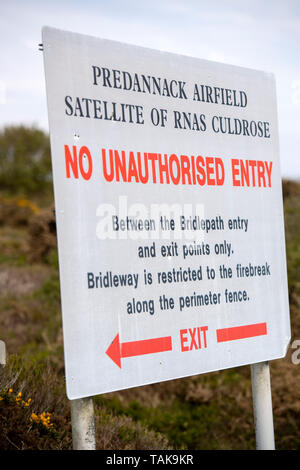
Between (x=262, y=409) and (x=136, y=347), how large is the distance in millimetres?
1284

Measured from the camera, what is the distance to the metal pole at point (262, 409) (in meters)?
3.75

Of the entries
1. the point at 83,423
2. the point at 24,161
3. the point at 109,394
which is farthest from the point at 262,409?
the point at 24,161

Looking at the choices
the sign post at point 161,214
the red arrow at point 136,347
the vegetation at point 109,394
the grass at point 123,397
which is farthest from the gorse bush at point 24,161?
the red arrow at point 136,347

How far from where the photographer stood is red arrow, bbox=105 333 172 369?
2934mm

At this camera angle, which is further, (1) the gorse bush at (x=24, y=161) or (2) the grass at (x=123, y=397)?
(1) the gorse bush at (x=24, y=161)

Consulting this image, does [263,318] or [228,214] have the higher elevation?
[228,214]

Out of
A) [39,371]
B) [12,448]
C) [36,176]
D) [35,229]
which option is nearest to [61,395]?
[39,371]

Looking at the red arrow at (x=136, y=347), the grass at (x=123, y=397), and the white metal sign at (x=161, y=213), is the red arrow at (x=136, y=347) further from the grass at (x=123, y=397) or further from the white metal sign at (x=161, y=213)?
Answer: the grass at (x=123, y=397)

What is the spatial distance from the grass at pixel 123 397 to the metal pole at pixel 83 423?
45cm

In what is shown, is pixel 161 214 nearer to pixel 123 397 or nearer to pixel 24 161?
pixel 123 397

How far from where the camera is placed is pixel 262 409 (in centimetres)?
378

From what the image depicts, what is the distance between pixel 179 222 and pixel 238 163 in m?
0.71

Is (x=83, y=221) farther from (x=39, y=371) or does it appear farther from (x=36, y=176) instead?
(x=36, y=176)
